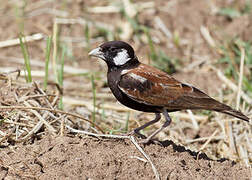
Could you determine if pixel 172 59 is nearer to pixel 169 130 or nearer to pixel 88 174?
pixel 169 130

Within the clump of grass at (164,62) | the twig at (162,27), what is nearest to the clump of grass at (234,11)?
the twig at (162,27)

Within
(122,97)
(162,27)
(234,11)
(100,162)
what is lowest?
(100,162)

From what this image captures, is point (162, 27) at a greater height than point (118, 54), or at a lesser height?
greater

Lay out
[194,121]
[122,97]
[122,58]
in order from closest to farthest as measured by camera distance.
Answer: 1. [122,97]
2. [122,58]
3. [194,121]

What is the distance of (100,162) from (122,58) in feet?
4.75

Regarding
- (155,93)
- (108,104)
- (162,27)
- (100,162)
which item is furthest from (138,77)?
(162,27)

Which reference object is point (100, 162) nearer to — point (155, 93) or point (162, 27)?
point (155, 93)

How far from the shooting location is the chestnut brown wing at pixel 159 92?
4883mm

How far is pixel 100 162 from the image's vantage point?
4.09m

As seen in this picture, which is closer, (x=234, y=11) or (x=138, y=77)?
(x=138, y=77)

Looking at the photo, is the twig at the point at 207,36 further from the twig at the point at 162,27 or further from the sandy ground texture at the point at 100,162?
the sandy ground texture at the point at 100,162

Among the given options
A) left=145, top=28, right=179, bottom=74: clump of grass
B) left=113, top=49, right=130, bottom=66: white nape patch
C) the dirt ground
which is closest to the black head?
left=113, top=49, right=130, bottom=66: white nape patch

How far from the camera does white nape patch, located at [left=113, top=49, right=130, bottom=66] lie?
5145 millimetres

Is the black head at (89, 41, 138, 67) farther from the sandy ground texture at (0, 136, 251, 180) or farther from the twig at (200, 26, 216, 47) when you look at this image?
the twig at (200, 26, 216, 47)
